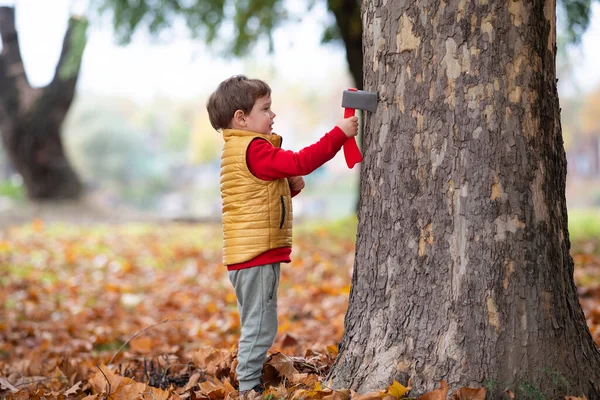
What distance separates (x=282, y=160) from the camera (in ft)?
8.66

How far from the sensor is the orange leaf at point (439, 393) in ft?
7.60

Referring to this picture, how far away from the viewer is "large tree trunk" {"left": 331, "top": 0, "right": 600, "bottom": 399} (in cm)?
237

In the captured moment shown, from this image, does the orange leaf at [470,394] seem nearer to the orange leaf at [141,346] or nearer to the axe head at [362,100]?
the axe head at [362,100]

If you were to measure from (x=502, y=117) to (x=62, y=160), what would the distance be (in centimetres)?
1326

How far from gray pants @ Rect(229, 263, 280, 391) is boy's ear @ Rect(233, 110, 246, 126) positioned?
617 mm

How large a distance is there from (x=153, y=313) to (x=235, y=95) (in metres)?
4.02

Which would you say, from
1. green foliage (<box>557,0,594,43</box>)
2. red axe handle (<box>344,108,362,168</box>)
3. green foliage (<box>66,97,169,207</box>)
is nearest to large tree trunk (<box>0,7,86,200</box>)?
green foliage (<box>557,0,594,43</box>)

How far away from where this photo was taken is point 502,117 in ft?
7.76

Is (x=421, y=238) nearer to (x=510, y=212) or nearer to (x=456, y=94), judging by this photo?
(x=510, y=212)

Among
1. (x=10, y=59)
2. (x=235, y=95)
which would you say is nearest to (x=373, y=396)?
(x=235, y=95)

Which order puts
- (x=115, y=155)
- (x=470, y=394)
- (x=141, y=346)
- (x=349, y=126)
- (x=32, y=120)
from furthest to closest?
(x=115, y=155)
(x=32, y=120)
(x=141, y=346)
(x=349, y=126)
(x=470, y=394)

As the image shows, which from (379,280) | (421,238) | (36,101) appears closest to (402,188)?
(421,238)

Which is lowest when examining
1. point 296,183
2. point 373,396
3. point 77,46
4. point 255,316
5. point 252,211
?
point 373,396

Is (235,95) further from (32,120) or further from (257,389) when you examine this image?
(32,120)
